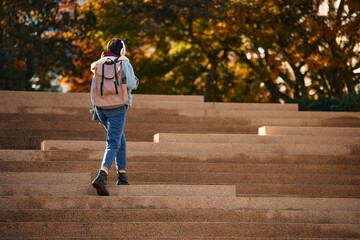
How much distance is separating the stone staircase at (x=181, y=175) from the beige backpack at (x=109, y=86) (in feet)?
3.29

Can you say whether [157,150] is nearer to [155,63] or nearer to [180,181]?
[180,181]

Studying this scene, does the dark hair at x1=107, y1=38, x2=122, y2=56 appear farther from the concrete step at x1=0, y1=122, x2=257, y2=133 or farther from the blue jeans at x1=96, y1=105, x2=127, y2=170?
the concrete step at x1=0, y1=122, x2=257, y2=133

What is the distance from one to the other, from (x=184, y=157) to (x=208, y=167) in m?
0.40

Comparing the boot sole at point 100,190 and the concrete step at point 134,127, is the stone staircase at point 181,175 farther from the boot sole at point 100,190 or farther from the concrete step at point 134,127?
the boot sole at point 100,190

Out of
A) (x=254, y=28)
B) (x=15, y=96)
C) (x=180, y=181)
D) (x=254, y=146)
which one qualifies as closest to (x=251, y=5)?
(x=254, y=28)

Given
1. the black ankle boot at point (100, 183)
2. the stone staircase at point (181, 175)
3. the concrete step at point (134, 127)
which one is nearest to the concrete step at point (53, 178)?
the stone staircase at point (181, 175)

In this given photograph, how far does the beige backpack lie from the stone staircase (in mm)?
1001

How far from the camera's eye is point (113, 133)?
263 inches

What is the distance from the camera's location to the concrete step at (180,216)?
623 centimetres

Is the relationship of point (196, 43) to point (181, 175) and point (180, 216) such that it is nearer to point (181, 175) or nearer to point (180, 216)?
point (181, 175)

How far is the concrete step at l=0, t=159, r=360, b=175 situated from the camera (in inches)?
306

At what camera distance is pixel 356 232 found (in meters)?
6.41

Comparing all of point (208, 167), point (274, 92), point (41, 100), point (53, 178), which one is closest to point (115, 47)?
point (53, 178)

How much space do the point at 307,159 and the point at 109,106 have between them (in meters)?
3.31
